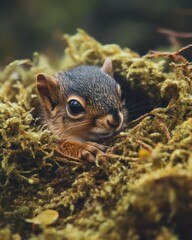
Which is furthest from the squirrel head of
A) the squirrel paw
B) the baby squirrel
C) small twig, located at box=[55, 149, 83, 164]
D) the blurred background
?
the blurred background

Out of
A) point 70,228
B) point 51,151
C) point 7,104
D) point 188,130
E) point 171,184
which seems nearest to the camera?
point 171,184

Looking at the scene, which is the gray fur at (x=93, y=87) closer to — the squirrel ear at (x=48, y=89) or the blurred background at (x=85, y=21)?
the squirrel ear at (x=48, y=89)

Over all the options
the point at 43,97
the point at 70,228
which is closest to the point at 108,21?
the point at 43,97

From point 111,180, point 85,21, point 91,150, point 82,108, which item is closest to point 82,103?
point 82,108

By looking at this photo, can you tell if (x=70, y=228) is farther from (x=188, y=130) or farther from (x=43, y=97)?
(x=43, y=97)

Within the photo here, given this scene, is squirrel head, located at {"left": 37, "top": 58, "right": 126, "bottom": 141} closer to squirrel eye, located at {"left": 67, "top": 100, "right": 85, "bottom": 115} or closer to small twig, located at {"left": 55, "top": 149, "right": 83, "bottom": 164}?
squirrel eye, located at {"left": 67, "top": 100, "right": 85, "bottom": 115}

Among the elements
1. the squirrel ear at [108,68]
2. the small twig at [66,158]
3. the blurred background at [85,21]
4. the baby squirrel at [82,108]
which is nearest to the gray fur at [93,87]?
the baby squirrel at [82,108]
